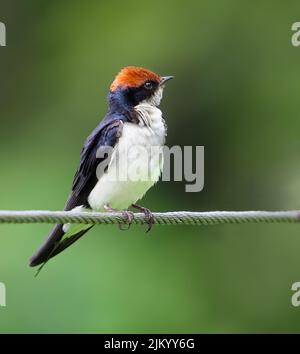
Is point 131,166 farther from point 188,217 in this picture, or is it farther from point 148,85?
point 188,217

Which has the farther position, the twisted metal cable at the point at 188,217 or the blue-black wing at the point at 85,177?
the blue-black wing at the point at 85,177

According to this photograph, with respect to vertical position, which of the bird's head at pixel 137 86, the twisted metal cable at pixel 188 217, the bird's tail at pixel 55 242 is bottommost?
the bird's tail at pixel 55 242

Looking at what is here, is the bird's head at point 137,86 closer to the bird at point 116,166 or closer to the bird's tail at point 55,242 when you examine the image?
the bird at point 116,166

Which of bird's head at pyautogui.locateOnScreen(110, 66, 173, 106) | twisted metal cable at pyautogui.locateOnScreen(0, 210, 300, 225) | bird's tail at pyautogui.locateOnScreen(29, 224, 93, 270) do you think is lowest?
bird's tail at pyautogui.locateOnScreen(29, 224, 93, 270)

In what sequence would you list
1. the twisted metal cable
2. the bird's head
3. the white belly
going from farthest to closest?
1. the bird's head
2. the white belly
3. the twisted metal cable

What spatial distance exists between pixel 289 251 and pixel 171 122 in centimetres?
132

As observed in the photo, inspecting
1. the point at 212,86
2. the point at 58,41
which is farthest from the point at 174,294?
the point at 58,41

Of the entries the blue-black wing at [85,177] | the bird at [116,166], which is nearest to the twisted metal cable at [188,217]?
the bird at [116,166]

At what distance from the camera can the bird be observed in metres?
4.04

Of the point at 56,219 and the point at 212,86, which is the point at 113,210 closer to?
the point at 56,219

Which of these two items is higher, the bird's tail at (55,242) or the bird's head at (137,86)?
the bird's head at (137,86)

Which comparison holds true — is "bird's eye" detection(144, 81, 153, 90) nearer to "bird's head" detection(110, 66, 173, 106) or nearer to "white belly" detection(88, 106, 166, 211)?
"bird's head" detection(110, 66, 173, 106)

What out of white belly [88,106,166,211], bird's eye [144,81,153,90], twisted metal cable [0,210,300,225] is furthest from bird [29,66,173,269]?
twisted metal cable [0,210,300,225]

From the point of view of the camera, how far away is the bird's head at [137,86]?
171 inches
